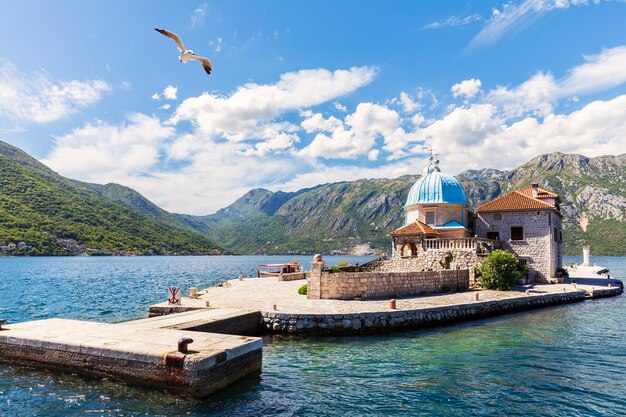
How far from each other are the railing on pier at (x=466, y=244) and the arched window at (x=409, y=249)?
1.68 meters

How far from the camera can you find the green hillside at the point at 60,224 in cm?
13675

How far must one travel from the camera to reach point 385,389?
38.6ft

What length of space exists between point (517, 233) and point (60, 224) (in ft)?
532

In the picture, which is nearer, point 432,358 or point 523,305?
point 432,358

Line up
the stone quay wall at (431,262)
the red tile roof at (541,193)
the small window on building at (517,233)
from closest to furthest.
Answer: the stone quay wall at (431,262) < the small window on building at (517,233) < the red tile roof at (541,193)

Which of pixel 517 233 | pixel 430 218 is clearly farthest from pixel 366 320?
pixel 517 233

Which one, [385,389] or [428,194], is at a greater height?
[428,194]

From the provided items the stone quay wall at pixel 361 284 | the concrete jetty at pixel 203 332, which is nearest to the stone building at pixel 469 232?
the stone quay wall at pixel 361 284

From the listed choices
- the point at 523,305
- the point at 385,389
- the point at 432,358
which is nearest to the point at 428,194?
the point at 523,305

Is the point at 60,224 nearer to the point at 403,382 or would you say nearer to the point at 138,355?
the point at 138,355

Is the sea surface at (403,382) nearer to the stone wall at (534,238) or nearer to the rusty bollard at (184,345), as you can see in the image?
the rusty bollard at (184,345)

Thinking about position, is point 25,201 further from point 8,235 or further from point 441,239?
point 441,239

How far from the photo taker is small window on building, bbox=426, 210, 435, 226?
40.2 metres

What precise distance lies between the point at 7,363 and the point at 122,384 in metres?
4.98
